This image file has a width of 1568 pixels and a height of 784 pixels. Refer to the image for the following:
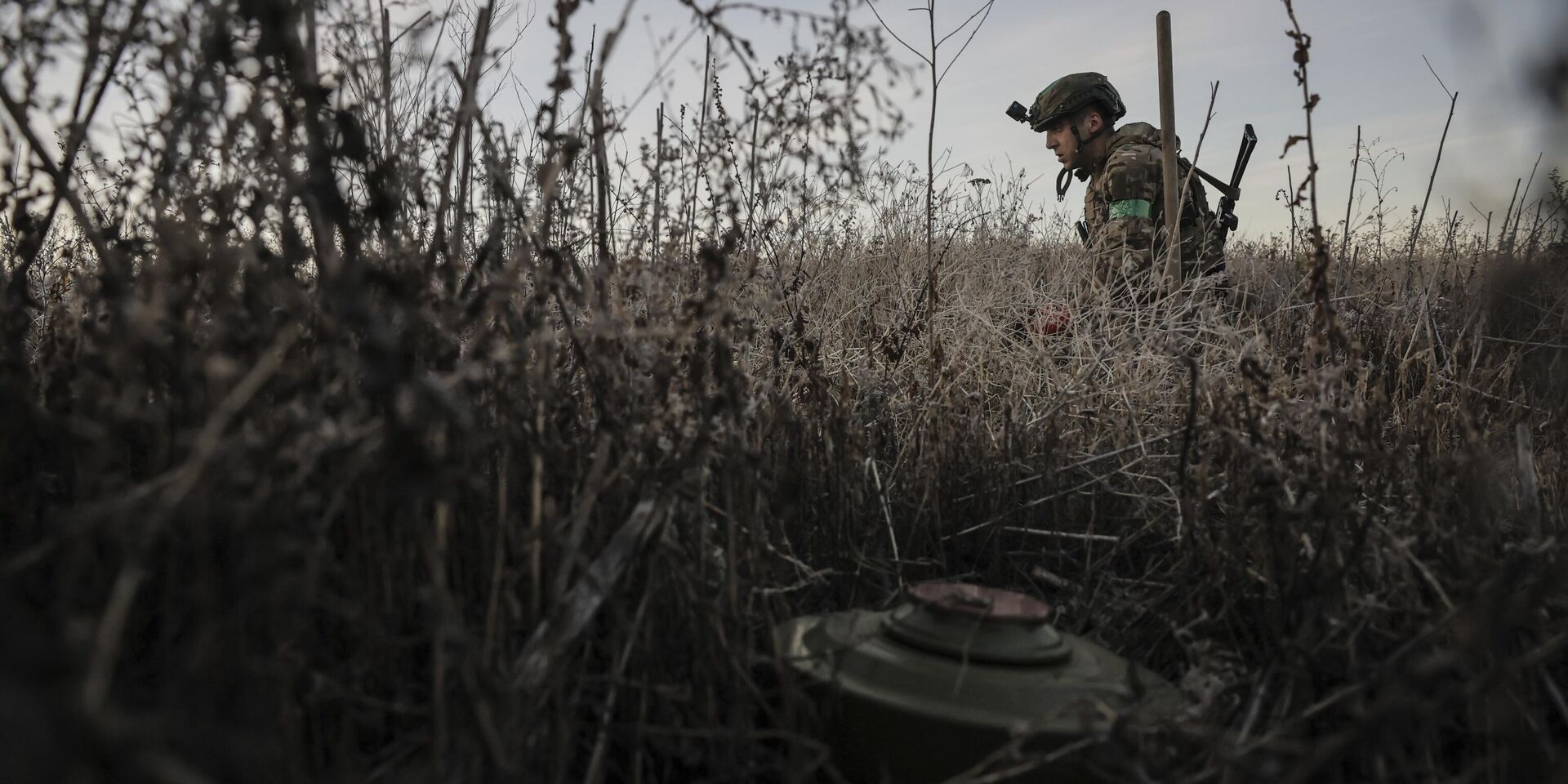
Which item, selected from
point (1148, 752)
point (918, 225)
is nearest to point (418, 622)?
point (1148, 752)

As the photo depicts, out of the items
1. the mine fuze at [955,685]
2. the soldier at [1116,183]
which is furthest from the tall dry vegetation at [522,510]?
the soldier at [1116,183]

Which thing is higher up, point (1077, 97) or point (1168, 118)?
point (1077, 97)

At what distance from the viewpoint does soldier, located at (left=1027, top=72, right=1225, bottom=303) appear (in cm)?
512

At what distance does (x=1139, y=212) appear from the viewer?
534 cm

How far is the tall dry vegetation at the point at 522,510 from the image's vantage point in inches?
36.6

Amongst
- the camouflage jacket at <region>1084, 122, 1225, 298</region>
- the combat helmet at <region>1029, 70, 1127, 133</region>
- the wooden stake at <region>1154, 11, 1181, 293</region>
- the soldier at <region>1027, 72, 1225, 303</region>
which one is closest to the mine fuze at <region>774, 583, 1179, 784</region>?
the wooden stake at <region>1154, 11, 1181, 293</region>

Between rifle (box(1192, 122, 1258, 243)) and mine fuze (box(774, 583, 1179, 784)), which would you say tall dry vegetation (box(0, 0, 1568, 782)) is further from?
rifle (box(1192, 122, 1258, 243))

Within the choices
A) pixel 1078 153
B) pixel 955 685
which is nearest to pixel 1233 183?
pixel 1078 153

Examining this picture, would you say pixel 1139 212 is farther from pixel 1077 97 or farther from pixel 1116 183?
pixel 1077 97

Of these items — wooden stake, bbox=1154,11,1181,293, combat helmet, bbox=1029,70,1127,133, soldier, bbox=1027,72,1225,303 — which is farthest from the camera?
combat helmet, bbox=1029,70,1127,133

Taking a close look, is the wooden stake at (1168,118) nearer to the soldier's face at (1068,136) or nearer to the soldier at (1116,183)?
the soldier at (1116,183)

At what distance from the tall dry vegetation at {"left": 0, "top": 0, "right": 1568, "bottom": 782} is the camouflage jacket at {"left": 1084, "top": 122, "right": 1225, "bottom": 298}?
7.94 feet

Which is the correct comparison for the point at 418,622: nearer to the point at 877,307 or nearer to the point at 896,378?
the point at 896,378

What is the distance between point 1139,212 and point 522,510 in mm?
4544
